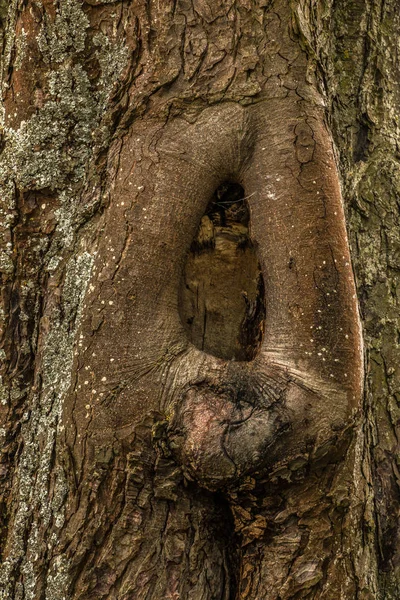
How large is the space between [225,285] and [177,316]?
220 millimetres

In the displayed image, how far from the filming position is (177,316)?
1854mm

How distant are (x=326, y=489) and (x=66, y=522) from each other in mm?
653

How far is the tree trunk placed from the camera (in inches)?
68.7

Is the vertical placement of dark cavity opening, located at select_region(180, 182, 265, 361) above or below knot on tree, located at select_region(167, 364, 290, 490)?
above

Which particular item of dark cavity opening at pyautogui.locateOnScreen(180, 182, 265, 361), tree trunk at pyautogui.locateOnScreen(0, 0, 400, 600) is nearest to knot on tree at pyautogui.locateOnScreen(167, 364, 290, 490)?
tree trunk at pyautogui.locateOnScreen(0, 0, 400, 600)

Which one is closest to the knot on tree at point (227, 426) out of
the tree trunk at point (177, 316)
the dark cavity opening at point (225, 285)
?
the tree trunk at point (177, 316)

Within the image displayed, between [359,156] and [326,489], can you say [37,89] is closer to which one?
[359,156]

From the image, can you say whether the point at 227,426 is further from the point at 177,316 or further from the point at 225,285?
the point at 225,285

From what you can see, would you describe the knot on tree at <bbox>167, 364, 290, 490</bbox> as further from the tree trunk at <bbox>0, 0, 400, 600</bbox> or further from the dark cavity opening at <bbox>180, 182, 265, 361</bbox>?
the dark cavity opening at <bbox>180, 182, 265, 361</bbox>

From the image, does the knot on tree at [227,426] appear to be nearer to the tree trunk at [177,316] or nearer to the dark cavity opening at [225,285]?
the tree trunk at [177,316]

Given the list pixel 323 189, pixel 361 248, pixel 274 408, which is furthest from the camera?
pixel 361 248

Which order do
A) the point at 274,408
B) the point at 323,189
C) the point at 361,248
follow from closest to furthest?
the point at 274,408 < the point at 323,189 < the point at 361,248

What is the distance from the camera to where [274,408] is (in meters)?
1.74

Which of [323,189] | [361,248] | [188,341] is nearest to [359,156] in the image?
[361,248]
